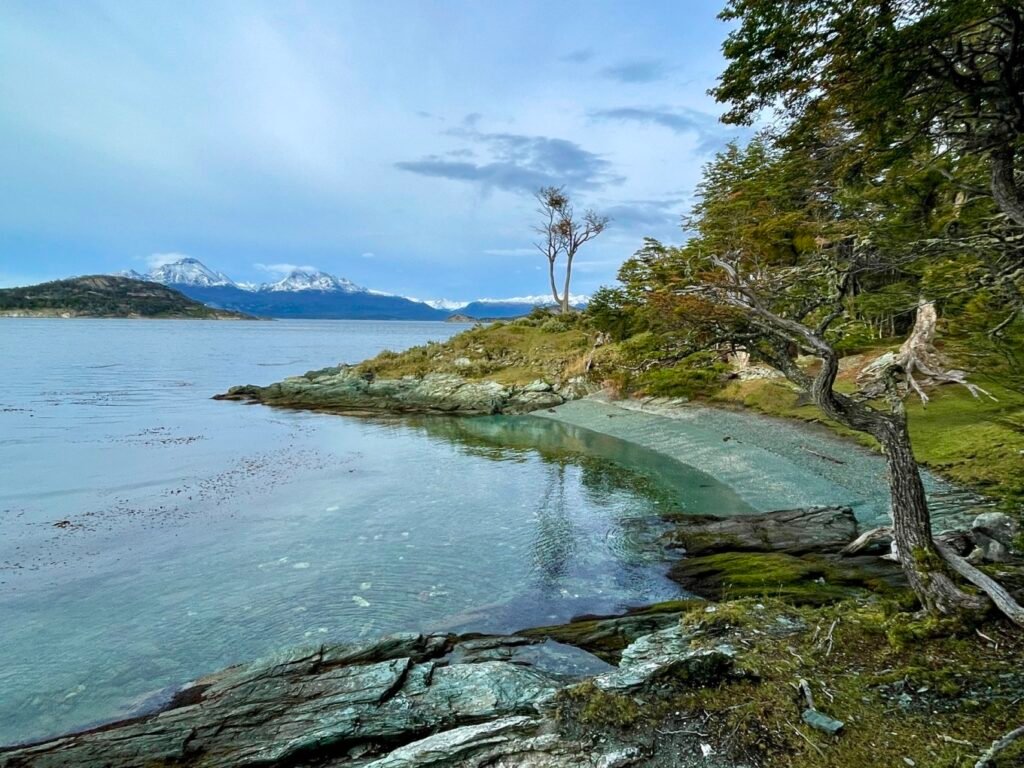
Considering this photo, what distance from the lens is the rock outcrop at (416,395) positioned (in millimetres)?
39688

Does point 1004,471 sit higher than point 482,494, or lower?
higher

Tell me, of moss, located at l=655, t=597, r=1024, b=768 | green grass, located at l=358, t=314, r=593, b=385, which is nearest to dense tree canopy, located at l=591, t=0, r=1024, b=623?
moss, located at l=655, t=597, r=1024, b=768

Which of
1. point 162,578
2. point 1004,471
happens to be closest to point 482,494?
point 162,578

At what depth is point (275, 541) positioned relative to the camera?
14602 mm

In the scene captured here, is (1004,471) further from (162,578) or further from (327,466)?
(327,466)

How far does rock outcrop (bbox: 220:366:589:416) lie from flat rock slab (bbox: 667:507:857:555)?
25.1 meters

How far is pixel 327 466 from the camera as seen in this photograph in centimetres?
2344

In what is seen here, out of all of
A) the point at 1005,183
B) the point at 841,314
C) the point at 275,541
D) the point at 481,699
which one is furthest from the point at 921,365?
the point at 275,541

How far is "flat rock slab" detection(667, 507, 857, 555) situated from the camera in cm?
1243

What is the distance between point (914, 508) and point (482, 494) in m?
14.0

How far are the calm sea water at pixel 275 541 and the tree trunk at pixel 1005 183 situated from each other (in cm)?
837

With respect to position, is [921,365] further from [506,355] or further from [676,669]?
[506,355]

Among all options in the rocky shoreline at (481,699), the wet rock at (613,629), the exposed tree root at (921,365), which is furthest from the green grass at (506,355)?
the rocky shoreline at (481,699)

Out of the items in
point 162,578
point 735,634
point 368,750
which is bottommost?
point 162,578
